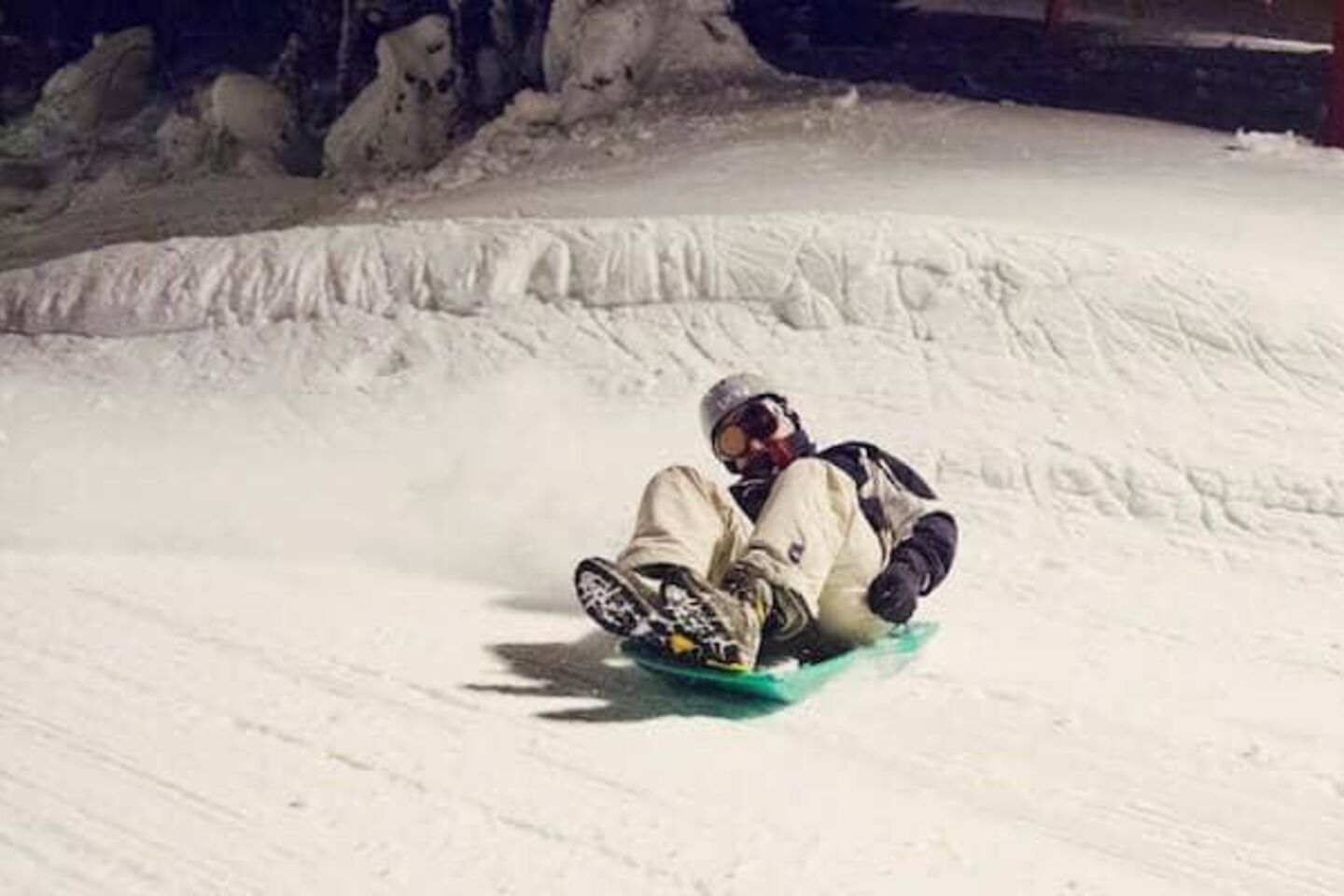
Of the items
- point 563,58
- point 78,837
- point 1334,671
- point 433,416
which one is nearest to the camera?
point 78,837

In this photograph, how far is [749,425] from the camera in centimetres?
448

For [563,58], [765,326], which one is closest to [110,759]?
[765,326]

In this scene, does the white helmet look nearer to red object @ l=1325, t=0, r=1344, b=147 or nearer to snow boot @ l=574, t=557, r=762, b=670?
snow boot @ l=574, t=557, r=762, b=670

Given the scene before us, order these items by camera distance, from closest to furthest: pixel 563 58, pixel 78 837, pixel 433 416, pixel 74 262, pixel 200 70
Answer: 1. pixel 78 837
2. pixel 433 416
3. pixel 74 262
4. pixel 563 58
5. pixel 200 70

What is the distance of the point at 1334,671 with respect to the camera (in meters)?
4.64

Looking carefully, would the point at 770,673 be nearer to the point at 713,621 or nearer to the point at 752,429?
the point at 713,621

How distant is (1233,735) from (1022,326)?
258cm

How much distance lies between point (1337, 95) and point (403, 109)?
6060mm

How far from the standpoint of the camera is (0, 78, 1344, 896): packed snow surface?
338cm

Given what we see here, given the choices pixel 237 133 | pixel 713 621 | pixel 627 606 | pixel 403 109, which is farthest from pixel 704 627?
pixel 237 133

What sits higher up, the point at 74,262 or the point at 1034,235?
the point at 1034,235

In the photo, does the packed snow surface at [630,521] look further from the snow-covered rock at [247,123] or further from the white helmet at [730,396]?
the snow-covered rock at [247,123]

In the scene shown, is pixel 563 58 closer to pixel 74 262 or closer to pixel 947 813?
pixel 74 262

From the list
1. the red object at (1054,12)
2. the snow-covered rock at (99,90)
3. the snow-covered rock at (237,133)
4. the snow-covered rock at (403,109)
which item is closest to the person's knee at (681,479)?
the snow-covered rock at (403,109)
